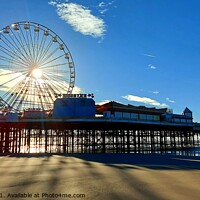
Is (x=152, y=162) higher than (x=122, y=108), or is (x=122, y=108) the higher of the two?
(x=122, y=108)

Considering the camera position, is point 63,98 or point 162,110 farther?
point 162,110

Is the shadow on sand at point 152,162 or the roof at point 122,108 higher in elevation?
the roof at point 122,108

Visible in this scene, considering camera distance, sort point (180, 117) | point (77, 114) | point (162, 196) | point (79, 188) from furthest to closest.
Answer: point (180, 117) < point (77, 114) < point (79, 188) < point (162, 196)

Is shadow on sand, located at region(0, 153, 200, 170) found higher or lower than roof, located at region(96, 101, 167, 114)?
lower

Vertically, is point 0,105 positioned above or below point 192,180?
above

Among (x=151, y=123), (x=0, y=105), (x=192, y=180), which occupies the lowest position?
(x=192, y=180)

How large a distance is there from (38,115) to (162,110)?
32.3 m

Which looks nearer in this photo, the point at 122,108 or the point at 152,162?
the point at 152,162

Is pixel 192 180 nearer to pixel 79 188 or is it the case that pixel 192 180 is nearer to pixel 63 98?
pixel 79 188

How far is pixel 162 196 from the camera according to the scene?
10.4 metres

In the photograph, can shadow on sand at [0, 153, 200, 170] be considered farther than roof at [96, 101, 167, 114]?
No

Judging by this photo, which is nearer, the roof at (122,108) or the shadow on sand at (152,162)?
the shadow on sand at (152,162)

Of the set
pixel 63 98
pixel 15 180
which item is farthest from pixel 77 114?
pixel 15 180

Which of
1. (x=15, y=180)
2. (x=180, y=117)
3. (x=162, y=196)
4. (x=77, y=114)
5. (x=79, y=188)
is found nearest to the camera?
(x=162, y=196)
